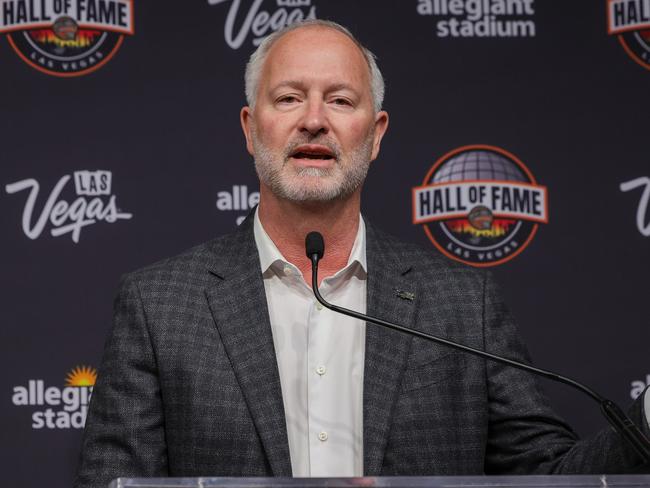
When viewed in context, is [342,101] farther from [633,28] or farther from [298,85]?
[633,28]

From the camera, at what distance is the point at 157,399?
68.1 inches

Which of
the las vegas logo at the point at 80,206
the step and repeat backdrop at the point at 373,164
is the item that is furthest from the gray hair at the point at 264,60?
the las vegas logo at the point at 80,206

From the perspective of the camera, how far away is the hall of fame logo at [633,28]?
8.50ft

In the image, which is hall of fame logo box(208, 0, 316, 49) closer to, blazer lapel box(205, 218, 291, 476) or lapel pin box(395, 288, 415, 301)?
blazer lapel box(205, 218, 291, 476)

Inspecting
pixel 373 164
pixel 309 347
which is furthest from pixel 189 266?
pixel 373 164

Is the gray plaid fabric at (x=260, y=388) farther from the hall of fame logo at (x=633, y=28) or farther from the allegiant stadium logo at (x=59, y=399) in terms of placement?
the hall of fame logo at (x=633, y=28)

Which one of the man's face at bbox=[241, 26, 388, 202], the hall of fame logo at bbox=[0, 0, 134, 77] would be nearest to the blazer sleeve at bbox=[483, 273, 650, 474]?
the man's face at bbox=[241, 26, 388, 202]

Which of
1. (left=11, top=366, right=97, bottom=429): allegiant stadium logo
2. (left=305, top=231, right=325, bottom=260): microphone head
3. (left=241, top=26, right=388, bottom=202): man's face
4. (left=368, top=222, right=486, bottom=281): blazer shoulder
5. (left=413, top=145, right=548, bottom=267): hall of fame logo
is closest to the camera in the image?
(left=305, top=231, right=325, bottom=260): microphone head

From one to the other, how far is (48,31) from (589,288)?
158cm

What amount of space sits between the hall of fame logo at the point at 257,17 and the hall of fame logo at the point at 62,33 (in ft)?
0.93

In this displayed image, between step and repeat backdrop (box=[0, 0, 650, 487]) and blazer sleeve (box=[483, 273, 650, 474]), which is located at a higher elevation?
step and repeat backdrop (box=[0, 0, 650, 487])

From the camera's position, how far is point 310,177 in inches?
72.2

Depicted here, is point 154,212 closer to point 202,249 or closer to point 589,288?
point 202,249

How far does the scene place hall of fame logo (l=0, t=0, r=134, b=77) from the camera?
247 cm
